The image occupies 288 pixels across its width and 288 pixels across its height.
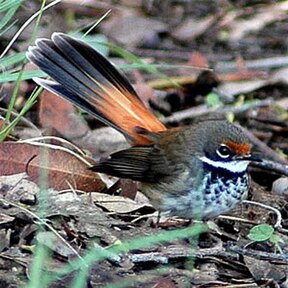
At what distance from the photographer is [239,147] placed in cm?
521

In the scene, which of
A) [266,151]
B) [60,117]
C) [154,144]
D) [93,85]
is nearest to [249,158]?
[154,144]

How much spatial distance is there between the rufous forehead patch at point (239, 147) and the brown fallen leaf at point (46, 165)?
0.74 m

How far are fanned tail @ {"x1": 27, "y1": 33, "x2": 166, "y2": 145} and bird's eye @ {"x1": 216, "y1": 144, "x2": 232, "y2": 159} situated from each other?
473 mm

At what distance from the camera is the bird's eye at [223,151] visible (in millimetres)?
5219

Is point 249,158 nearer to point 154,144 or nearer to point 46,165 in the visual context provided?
point 154,144

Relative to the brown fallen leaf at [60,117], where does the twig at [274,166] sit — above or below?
below

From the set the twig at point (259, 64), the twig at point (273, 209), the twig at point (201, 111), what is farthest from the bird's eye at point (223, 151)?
the twig at point (259, 64)

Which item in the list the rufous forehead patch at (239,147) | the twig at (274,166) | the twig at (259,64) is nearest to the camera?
the rufous forehead patch at (239,147)

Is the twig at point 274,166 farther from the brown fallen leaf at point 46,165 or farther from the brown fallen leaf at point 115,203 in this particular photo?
the brown fallen leaf at point 46,165

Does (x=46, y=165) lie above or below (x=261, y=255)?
above

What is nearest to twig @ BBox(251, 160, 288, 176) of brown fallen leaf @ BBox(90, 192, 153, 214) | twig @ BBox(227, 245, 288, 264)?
brown fallen leaf @ BBox(90, 192, 153, 214)

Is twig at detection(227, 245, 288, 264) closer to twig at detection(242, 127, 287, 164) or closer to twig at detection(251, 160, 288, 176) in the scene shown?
twig at detection(251, 160, 288, 176)

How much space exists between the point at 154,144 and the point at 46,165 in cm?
59

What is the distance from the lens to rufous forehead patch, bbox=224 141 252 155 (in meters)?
5.20
